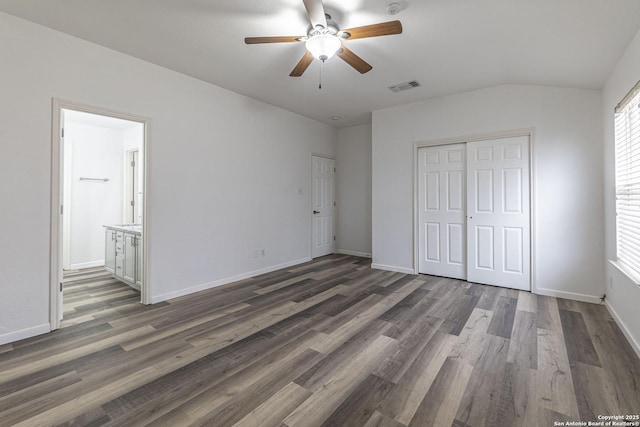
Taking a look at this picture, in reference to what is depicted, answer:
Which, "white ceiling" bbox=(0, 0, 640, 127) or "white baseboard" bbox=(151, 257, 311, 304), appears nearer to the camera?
"white ceiling" bbox=(0, 0, 640, 127)

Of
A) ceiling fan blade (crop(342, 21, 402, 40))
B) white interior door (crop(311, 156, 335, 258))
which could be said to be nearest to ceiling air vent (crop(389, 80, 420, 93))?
ceiling fan blade (crop(342, 21, 402, 40))

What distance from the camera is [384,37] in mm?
2664

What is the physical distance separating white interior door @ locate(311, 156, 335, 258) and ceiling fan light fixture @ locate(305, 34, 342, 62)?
349 centimetres

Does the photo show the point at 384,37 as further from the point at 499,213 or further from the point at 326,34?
the point at 499,213

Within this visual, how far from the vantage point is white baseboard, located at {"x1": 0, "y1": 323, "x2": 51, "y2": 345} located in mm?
2420

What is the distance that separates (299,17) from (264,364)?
278 centimetres

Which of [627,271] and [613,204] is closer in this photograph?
[627,271]

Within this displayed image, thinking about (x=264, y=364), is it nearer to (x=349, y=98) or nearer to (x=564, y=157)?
(x=349, y=98)

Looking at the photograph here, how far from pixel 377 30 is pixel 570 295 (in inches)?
150

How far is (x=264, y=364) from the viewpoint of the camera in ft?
6.95

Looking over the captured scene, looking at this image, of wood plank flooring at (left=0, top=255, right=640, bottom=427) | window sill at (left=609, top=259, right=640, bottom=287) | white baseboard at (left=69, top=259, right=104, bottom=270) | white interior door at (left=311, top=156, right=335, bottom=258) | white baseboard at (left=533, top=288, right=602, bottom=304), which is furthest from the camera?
white interior door at (left=311, top=156, right=335, bottom=258)

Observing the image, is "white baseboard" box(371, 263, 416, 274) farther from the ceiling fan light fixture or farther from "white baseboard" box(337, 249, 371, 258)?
the ceiling fan light fixture

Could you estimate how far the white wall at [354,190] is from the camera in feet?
19.8

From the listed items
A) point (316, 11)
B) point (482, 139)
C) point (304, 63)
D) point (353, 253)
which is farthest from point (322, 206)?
point (316, 11)
